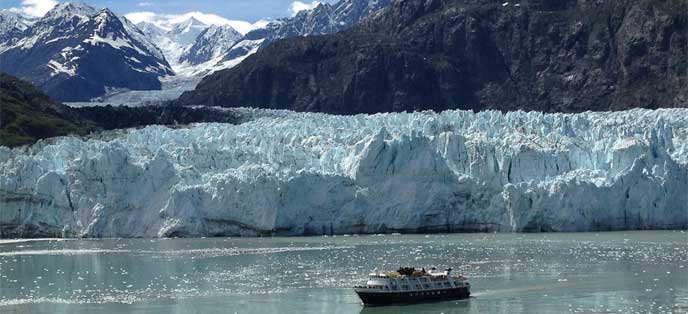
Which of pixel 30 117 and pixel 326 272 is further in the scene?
pixel 30 117

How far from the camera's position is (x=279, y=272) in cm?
4791

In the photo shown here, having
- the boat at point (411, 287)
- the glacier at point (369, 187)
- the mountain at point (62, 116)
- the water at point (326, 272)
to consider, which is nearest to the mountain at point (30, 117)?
the mountain at point (62, 116)

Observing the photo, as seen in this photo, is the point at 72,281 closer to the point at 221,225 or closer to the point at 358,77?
the point at 221,225

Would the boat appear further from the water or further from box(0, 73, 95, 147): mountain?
box(0, 73, 95, 147): mountain

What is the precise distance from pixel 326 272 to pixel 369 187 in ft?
56.9

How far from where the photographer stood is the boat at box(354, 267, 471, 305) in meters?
39.8

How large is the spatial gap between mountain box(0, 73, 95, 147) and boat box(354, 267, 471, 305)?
74522 millimetres

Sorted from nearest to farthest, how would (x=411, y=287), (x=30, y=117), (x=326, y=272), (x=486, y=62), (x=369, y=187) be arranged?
(x=411, y=287), (x=326, y=272), (x=369, y=187), (x=30, y=117), (x=486, y=62)

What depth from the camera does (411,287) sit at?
40.5 meters

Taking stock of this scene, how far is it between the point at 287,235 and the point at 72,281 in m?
19.5

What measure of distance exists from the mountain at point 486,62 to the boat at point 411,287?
103 metres

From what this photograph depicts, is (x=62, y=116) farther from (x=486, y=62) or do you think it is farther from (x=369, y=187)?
(x=369, y=187)

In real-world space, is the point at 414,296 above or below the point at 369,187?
below

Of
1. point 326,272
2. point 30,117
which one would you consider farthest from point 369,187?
point 30,117
